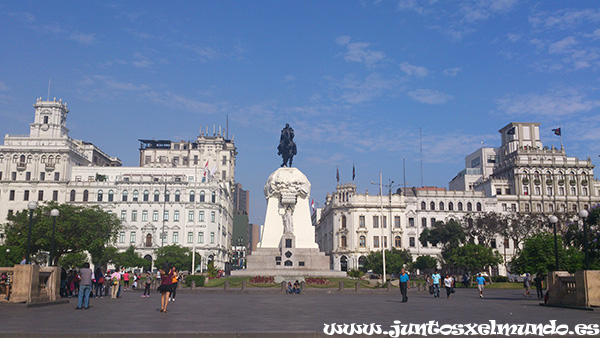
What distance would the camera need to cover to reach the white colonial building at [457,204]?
9988cm

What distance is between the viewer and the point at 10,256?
53500mm

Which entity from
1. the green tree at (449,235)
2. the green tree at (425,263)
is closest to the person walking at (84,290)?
the green tree at (425,263)

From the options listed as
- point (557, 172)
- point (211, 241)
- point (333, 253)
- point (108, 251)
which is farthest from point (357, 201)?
point (108, 251)

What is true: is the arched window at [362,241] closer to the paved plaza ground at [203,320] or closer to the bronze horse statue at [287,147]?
the bronze horse statue at [287,147]

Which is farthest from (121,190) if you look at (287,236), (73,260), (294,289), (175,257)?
(294,289)

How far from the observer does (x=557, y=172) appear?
101625 millimetres

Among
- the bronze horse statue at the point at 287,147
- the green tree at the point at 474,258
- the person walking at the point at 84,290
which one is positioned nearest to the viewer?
the person walking at the point at 84,290

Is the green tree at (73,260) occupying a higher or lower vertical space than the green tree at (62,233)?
lower

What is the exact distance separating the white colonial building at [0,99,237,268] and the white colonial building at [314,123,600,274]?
2485cm

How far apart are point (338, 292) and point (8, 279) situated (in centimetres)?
2037

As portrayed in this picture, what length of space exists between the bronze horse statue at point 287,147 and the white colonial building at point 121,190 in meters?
46.2

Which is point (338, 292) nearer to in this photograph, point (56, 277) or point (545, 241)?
point (545, 241)

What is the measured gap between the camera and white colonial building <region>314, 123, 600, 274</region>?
328 ft

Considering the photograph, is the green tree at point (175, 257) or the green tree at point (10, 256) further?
the green tree at point (175, 257)
